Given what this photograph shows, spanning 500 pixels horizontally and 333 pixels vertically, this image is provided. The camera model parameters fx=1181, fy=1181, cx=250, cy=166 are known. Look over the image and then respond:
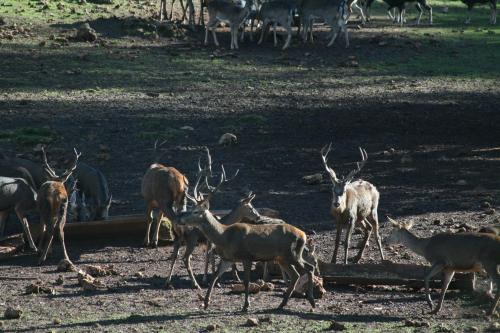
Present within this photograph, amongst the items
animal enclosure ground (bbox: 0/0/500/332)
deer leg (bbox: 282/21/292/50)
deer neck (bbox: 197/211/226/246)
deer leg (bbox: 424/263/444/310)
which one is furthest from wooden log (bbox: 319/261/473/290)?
deer leg (bbox: 282/21/292/50)

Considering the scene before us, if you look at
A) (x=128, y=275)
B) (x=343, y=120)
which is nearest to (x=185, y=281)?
(x=128, y=275)

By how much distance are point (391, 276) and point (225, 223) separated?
7.11 ft

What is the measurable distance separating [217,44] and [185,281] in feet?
54.9

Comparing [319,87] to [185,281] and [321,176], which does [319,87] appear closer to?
[321,176]

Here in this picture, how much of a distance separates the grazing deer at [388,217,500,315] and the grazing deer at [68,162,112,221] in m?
5.37

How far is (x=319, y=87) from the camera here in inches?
1030

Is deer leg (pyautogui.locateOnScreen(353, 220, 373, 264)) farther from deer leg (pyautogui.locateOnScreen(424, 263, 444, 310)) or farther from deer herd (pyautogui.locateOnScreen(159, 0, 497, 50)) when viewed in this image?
deer herd (pyautogui.locateOnScreen(159, 0, 497, 50))

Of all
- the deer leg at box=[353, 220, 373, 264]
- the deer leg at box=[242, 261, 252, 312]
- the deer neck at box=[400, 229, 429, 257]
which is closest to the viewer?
the deer leg at box=[242, 261, 252, 312]

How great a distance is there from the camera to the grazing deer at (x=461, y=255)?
12.1 meters

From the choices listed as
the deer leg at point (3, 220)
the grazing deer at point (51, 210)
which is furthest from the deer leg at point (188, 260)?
the deer leg at point (3, 220)

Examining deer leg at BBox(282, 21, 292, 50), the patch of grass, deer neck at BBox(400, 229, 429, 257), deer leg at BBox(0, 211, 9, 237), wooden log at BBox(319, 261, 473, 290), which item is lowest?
deer leg at BBox(0, 211, 9, 237)

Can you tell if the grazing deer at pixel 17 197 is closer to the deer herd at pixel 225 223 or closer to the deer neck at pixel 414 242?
the deer herd at pixel 225 223

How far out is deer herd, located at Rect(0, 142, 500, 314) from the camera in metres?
12.5

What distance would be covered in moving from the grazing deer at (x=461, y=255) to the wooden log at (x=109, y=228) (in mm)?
3434
